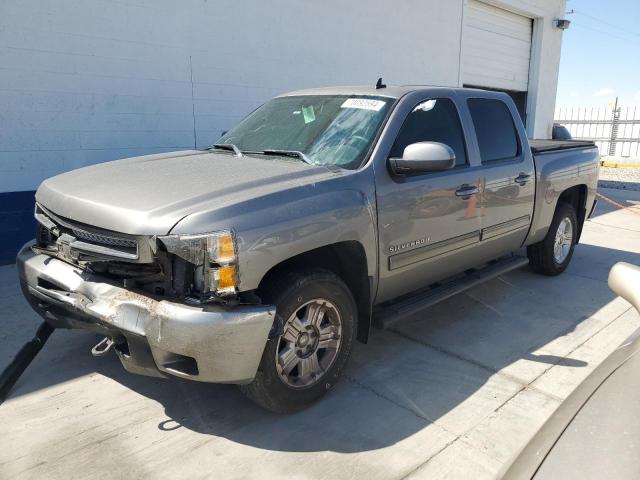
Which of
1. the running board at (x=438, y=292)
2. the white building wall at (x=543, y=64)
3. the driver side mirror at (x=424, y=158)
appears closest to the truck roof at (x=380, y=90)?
the driver side mirror at (x=424, y=158)

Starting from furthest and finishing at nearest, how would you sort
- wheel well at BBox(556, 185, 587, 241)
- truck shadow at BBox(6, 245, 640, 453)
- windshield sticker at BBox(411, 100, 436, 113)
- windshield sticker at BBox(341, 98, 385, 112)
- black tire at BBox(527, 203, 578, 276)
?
1. wheel well at BBox(556, 185, 587, 241)
2. black tire at BBox(527, 203, 578, 276)
3. windshield sticker at BBox(411, 100, 436, 113)
4. windshield sticker at BBox(341, 98, 385, 112)
5. truck shadow at BBox(6, 245, 640, 453)

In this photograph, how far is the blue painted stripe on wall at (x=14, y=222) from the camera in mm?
5887

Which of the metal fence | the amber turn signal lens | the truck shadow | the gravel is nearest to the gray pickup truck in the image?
the amber turn signal lens

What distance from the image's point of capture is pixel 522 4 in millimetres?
13562

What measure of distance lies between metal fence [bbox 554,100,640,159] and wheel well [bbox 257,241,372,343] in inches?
913

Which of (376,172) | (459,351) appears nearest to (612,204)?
(459,351)

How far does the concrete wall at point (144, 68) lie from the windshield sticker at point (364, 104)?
3.97m

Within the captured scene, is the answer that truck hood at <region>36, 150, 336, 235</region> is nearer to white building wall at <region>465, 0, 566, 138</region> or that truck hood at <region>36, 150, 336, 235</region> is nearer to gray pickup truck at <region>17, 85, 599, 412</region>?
gray pickup truck at <region>17, 85, 599, 412</region>

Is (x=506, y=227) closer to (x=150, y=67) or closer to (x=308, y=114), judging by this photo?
(x=308, y=114)

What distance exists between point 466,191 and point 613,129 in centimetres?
2382

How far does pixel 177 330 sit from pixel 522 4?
46.5 feet

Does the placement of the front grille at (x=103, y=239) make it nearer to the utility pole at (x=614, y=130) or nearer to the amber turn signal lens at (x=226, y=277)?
the amber turn signal lens at (x=226, y=277)

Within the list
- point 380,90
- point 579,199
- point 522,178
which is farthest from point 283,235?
point 579,199

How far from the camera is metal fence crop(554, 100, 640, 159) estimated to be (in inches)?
916
